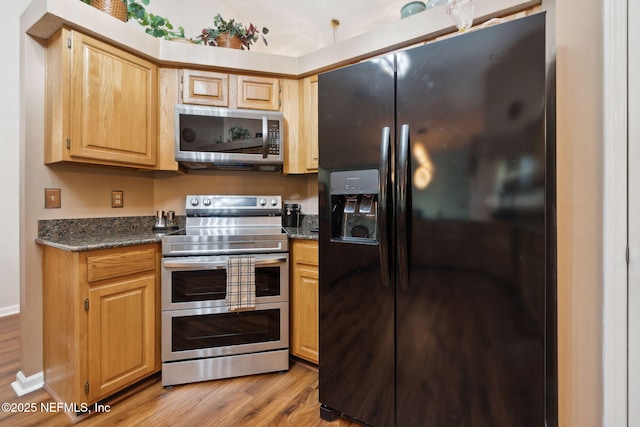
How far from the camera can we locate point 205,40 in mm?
2082

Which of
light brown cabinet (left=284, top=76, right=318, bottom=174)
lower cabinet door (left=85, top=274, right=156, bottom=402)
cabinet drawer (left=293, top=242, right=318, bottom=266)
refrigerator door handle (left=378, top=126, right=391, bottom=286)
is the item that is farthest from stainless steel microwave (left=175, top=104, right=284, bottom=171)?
refrigerator door handle (left=378, top=126, right=391, bottom=286)

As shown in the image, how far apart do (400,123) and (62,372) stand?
6.98 ft

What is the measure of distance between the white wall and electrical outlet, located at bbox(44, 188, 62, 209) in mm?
1572

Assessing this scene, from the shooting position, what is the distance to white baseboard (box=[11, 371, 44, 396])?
5.22 ft

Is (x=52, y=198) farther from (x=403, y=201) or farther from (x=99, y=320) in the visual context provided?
(x=403, y=201)

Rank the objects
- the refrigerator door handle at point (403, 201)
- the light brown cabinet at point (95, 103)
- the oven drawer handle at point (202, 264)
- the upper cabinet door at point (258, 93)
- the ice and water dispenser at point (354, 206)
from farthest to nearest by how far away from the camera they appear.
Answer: the upper cabinet door at point (258, 93) < the oven drawer handle at point (202, 264) < the light brown cabinet at point (95, 103) < the ice and water dispenser at point (354, 206) < the refrigerator door handle at point (403, 201)

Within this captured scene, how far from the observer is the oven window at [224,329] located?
1.67 meters

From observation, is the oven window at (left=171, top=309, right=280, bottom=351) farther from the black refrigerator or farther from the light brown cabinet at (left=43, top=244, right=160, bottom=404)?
the black refrigerator

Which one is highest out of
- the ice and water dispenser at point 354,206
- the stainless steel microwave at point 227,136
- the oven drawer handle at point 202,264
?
the stainless steel microwave at point 227,136

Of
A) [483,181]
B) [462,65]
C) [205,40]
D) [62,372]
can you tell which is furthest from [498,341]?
[205,40]

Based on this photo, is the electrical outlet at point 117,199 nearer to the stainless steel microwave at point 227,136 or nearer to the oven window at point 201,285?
the stainless steel microwave at point 227,136

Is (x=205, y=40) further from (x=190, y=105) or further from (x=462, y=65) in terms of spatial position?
(x=462, y=65)

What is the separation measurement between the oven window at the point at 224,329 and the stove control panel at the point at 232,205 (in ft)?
2.48

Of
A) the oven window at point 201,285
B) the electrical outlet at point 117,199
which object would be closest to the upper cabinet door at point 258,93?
the electrical outlet at point 117,199
